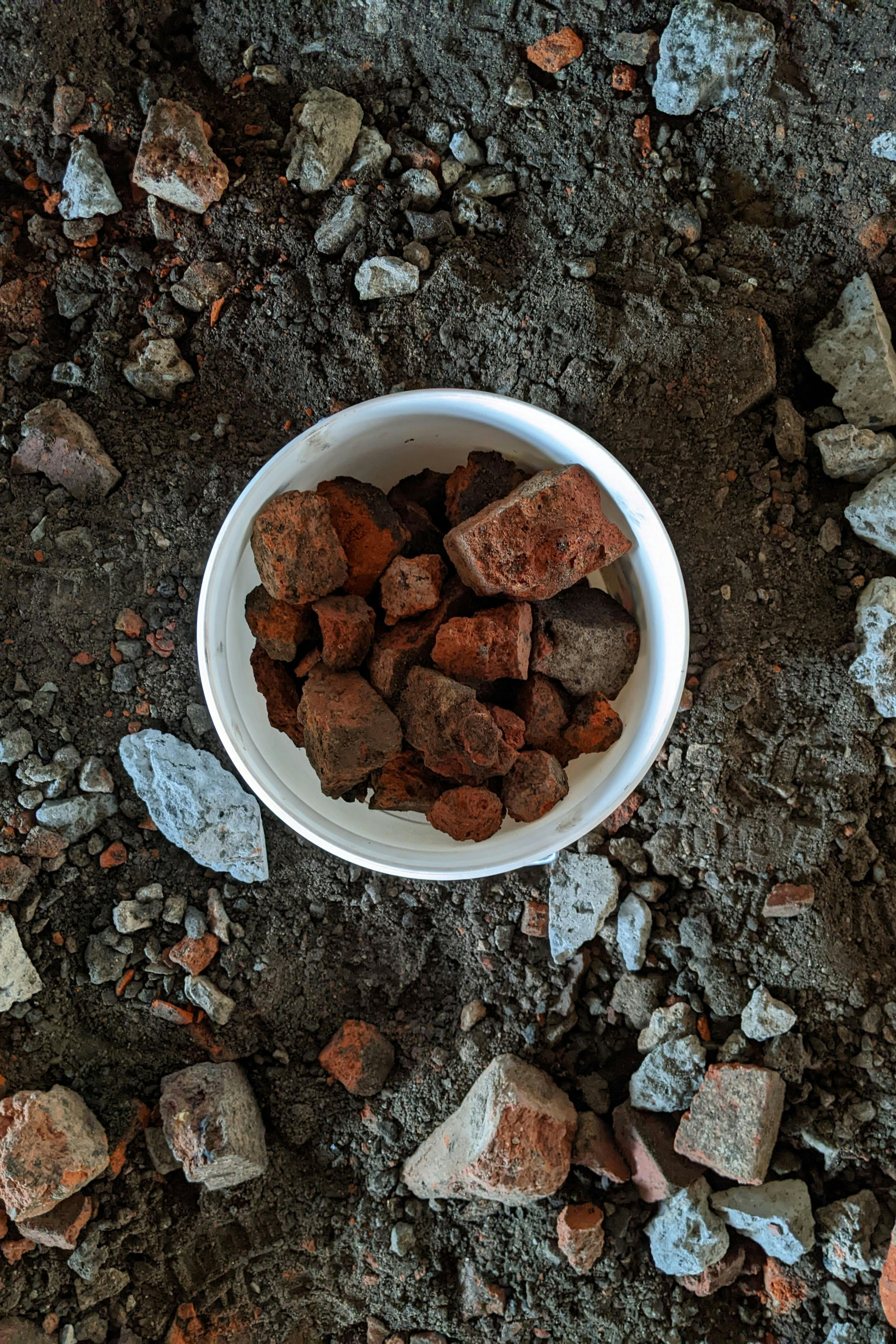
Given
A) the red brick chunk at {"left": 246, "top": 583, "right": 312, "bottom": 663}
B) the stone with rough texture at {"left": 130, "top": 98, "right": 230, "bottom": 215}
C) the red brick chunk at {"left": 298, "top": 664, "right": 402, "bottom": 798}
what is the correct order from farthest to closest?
the stone with rough texture at {"left": 130, "top": 98, "right": 230, "bottom": 215}, the red brick chunk at {"left": 246, "top": 583, "right": 312, "bottom": 663}, the red brick chunk at {"left": 298, "top": 664, "right": 402, "bottom": 798}

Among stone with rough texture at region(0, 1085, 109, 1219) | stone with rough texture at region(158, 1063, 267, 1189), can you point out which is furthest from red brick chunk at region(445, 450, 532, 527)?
stone with rough texture at region(0, 1085, 109, 1219)

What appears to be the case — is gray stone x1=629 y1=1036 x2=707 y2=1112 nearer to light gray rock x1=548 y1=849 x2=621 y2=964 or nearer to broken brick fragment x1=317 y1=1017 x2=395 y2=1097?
light gray rock x1=548 y1=849 x2=621 y2=964

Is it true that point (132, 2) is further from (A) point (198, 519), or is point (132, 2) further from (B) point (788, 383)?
(B) point (788, 383)

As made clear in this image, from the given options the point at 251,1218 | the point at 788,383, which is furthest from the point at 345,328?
the point at 251,1218

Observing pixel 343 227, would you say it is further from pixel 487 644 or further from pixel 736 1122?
pixel 736 1122

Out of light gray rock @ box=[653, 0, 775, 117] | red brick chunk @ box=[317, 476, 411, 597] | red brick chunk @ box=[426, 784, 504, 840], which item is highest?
light gray rock @ box=[653, 0, 775, 117]

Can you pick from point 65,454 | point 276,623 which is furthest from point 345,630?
point 65,454

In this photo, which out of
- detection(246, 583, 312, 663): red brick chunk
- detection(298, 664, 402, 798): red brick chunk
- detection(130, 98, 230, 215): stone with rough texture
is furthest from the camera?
detection(130, 98, 230, 215): stone with rough texture
